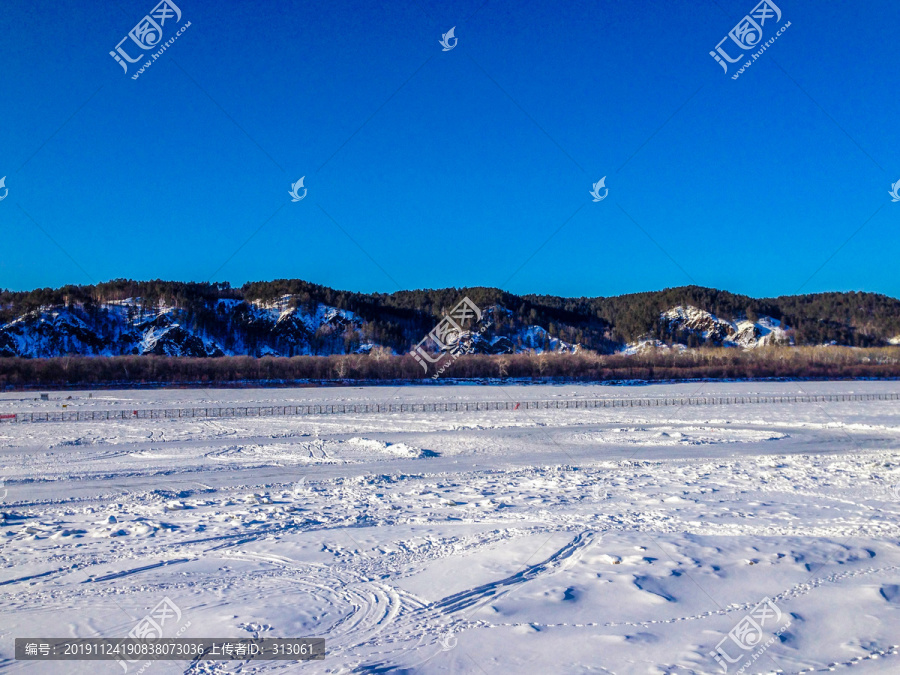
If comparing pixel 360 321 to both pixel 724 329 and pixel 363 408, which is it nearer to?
pixel 724 329

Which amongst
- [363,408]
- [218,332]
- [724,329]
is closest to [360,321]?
[218,332]

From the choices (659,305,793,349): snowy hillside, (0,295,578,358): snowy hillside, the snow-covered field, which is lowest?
the snow-covered field

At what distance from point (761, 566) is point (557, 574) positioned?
3.03 metres

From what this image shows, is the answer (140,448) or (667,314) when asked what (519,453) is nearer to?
(140,448)

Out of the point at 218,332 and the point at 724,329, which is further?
the point at 724,329

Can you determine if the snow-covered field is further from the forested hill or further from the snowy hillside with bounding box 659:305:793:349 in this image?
the snowy hillside with bounding box 659:305:793:349

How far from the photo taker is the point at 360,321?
154 meters

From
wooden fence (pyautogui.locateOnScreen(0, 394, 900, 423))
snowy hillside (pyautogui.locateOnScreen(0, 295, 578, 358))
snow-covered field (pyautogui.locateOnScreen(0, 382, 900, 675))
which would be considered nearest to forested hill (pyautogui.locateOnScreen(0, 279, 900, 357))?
snowy hillside (pyautogui.locateOnScreen(0, 295, 578, 358))

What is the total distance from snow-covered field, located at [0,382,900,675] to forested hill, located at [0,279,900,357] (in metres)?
118

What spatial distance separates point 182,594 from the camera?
26.4ft

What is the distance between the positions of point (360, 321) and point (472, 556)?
479 feet

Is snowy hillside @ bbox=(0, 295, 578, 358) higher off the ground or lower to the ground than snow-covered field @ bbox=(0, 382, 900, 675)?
higher

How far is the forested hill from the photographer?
130m

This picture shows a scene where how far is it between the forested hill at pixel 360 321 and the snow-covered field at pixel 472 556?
118000 millimetres
